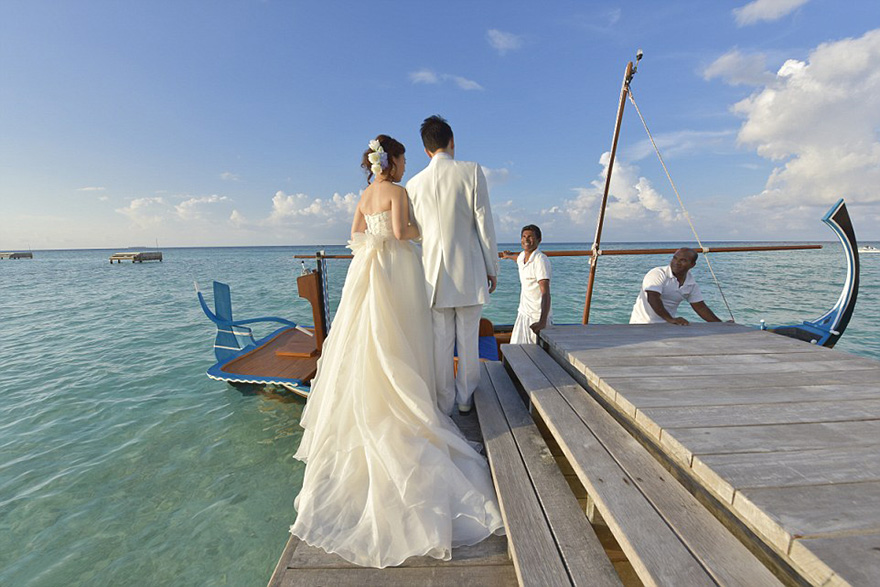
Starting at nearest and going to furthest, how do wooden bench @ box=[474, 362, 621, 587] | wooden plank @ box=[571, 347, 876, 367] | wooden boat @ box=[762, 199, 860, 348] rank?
wooden bench @ box=[474, 362, 621, 587], wooden plank @ box=[571, 347, 876, 367], wooden boat @ box=[762, 199, 860, 348]

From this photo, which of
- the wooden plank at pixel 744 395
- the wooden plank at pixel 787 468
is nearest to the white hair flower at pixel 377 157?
the wooden plank at pixel 744 395

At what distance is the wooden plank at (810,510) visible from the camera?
0.92 m

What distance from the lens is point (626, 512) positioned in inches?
50.1

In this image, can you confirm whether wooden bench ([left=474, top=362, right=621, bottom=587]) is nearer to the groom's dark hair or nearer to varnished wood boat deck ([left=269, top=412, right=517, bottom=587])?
varnished wood boat deck ([left=269, top=412, right=517, bottom=587])

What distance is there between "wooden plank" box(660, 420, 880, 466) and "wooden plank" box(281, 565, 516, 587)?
2.89 feet

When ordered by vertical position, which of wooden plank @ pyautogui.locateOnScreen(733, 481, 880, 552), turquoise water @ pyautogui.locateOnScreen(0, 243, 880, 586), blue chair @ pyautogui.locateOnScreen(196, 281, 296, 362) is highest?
wooden plank @ pyautogui.locateOnScreen(733, 481, 880, 552)

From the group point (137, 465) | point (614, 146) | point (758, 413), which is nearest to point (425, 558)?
point (758, 413)

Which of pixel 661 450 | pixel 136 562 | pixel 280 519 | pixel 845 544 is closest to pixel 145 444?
pixel 136 562

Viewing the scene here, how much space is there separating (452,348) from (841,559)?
1.89 metres

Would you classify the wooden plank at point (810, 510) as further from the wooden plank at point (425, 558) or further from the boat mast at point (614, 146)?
the boat mast at point (614, 146)

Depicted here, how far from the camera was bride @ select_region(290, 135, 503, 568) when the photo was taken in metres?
1.61

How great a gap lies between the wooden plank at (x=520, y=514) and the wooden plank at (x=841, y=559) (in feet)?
2.23

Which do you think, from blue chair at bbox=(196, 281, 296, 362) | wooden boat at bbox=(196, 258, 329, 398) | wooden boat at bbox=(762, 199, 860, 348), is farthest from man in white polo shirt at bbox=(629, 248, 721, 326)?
blue chair at bbox=(196, 281, 296, 362)

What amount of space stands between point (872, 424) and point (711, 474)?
0.93 m
